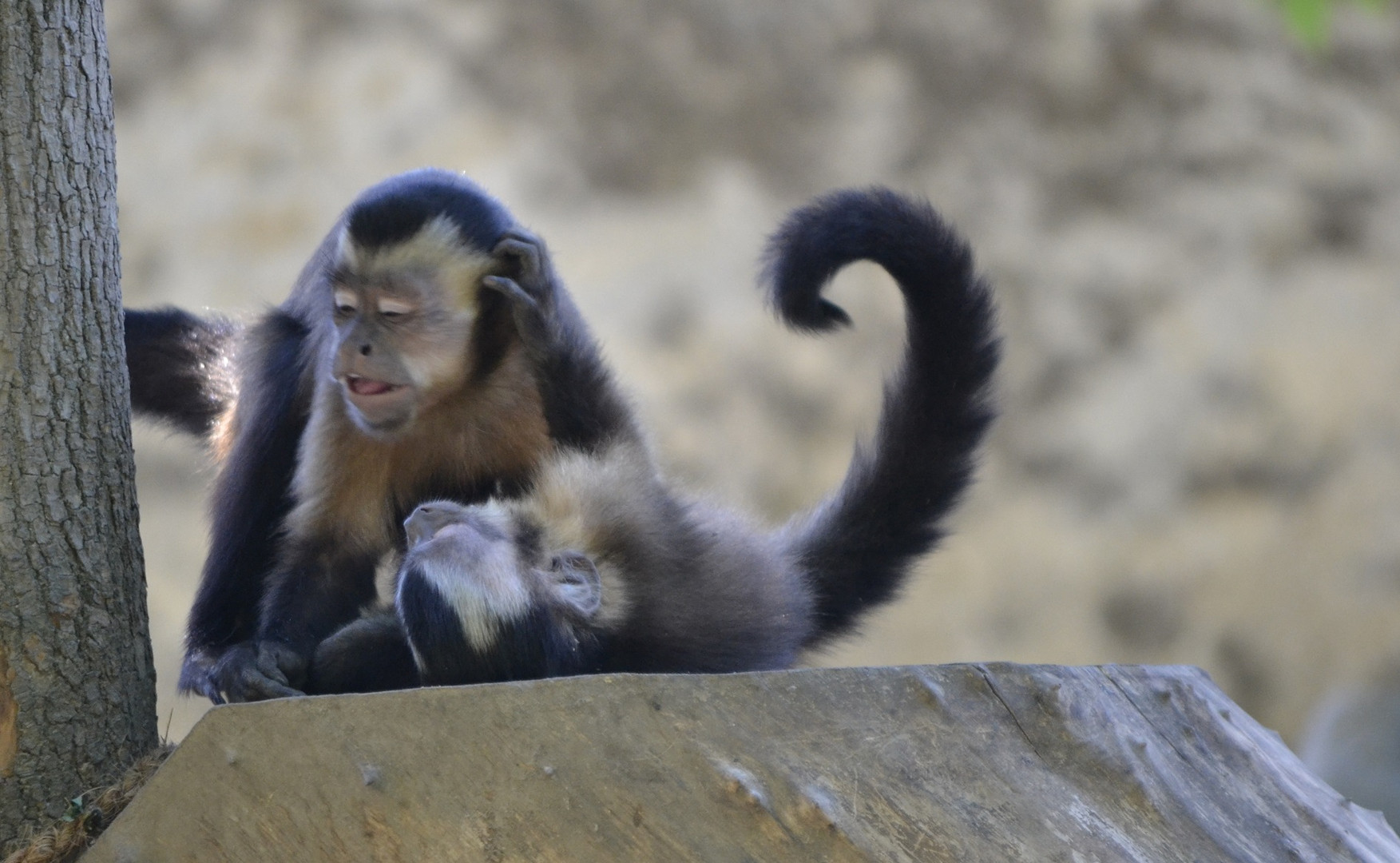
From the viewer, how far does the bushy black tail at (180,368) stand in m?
2.92

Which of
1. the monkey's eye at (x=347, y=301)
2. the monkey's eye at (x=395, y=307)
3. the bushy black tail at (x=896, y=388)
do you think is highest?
the bushy black tail at (x=896, y=388)

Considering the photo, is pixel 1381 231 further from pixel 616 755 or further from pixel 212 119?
pixel 616 755

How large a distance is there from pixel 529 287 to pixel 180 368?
3.40 feet

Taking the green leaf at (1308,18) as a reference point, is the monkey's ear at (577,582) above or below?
below

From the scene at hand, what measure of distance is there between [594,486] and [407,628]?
40 cm

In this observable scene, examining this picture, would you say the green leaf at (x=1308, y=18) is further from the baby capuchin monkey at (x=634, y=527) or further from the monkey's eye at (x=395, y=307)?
the monkey's eye at (x=395, y=307)

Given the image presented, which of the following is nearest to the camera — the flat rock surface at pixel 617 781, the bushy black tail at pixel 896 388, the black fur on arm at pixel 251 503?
the flat rock surface at pixel 617 781

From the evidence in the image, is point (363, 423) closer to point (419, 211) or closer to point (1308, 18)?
point (419, 211)

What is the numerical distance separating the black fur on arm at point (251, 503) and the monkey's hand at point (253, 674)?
112mm

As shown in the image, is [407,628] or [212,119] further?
[212,119]

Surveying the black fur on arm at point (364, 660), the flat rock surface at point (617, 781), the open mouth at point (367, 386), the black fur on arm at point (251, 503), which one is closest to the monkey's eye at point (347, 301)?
the open mouth at point (367, 386)

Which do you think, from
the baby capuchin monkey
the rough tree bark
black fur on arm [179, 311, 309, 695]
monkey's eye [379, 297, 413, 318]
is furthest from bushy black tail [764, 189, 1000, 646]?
the rough tree bark

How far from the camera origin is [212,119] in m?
5.41

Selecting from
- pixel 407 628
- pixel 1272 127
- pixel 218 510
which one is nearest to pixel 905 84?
pixel 1272 127
